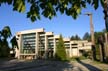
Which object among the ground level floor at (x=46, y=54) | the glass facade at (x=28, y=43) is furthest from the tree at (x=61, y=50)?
the glass facade at (x=28, y=43)

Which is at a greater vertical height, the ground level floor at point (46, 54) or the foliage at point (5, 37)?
the foliage at point (5, 37)

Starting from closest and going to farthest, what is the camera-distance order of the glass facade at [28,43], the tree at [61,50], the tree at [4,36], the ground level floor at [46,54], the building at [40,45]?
A: the tree at [4,36]
the tree at [61,50]
the ground level floor at [46,54]
the building at [40,45]
the glass facade at [28,43]

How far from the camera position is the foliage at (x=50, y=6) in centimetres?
435

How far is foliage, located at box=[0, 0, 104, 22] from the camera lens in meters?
4.35

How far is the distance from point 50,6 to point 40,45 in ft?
181

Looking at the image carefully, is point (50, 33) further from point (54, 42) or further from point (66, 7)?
point (66, 7)

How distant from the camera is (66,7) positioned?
5086mm

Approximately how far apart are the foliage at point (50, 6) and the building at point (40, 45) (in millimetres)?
50816

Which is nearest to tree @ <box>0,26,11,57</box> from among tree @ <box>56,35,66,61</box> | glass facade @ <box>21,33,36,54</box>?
tree @ <box>56,35,66,61</box>

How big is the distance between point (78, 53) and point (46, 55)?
10167mm

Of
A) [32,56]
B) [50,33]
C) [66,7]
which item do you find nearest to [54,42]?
[50,33]

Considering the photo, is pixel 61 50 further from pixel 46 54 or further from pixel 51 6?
pixel 51 6

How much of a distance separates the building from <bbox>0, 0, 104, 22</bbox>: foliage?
167ft

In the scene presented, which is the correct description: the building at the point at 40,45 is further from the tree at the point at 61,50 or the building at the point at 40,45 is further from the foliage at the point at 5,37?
the foliage at the point at 5,37
